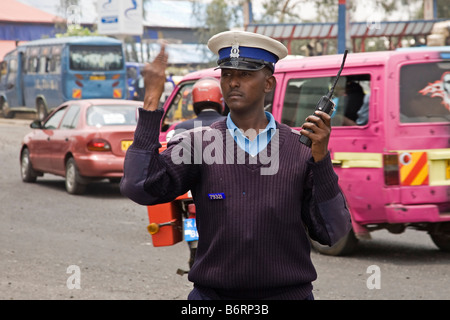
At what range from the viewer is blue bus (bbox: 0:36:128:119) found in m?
32.8

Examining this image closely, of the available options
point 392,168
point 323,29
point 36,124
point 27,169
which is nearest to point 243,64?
point 392,168

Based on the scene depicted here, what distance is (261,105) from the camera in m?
3.30

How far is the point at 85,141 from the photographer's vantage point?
13.8 metres

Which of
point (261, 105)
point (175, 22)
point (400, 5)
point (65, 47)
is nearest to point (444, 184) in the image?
point (261, 105)

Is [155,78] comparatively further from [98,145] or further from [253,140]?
[98,145]

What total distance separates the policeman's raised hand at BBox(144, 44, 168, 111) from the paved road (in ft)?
13.7

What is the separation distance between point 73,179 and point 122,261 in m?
5.49

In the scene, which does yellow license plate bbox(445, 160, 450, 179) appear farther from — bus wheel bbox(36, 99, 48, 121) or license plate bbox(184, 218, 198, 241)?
bus wheel bbox(36, 99, 48, 121)

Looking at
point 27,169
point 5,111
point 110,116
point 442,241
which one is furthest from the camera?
point 5,111

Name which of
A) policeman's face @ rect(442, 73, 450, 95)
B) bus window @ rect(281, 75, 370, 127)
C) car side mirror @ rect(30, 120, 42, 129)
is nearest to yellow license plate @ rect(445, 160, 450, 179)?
policeman's face @ rect(442, 73, 450, 95)

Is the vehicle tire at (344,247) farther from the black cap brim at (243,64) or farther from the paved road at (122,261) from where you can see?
the black cap brim at (243,64)

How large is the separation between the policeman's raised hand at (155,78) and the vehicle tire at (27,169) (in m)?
12.9

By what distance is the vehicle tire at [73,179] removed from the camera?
13.9m
